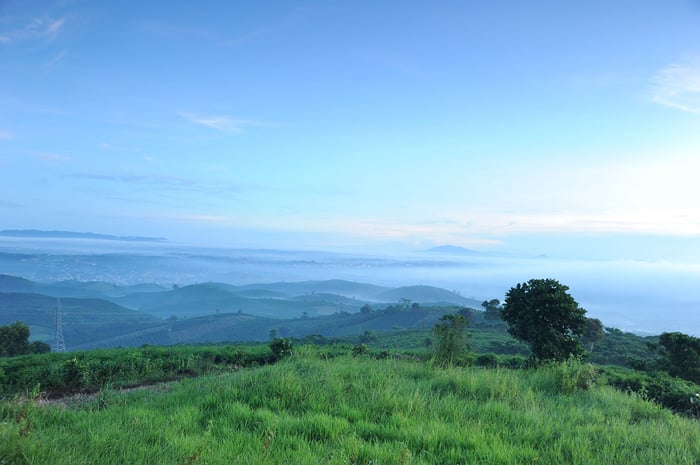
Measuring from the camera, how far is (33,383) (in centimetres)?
839

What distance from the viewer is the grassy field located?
141 inches

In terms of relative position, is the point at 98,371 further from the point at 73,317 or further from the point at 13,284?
the point at 13,284

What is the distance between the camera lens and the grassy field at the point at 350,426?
357cm

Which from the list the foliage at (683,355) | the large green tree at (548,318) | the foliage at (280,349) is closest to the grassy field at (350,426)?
the large green tree at (548,318)

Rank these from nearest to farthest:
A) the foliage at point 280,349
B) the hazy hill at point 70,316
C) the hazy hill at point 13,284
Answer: the foliage at point 280,349 → the hazy hill at point 70,316 → the hazy hill at point 13,284

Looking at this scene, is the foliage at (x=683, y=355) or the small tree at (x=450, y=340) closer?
the small tree at (x=450, y=340)

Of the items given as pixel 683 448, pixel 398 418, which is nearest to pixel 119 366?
pixel 398 418

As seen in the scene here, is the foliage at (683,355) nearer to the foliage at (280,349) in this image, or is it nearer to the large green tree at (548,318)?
the large green tree at (548,318)

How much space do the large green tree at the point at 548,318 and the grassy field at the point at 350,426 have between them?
12.3 ft

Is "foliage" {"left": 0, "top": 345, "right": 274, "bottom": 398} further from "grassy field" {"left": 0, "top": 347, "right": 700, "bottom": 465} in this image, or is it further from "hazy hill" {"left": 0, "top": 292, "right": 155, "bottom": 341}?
"hazy hill" {"left": 0, "top": 292, "right": 155, "bottom": 341}

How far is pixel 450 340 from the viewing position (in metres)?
9.72

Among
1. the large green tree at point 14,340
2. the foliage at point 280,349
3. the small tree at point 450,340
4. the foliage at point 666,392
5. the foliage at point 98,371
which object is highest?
the small tree at point 450,340

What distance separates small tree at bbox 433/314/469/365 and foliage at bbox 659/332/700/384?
25.6 ft

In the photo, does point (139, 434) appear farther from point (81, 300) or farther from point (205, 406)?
point (81, 300)
